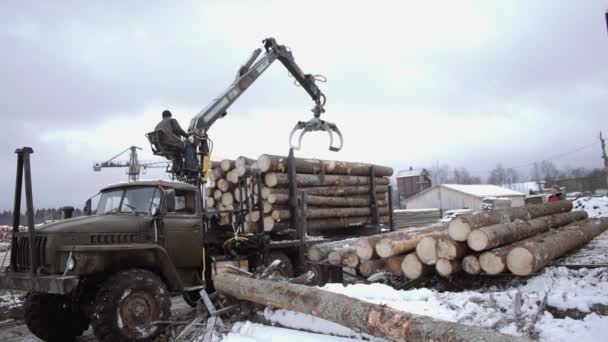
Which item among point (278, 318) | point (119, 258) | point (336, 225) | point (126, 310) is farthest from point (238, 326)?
point (336, 225)

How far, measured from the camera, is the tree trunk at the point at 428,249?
22.3 feet

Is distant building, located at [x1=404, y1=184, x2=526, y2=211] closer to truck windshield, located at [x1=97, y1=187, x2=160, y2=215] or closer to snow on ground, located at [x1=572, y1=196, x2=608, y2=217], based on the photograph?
snow on ground, located at [x1=572, y1=196, x2=608, y2=217]

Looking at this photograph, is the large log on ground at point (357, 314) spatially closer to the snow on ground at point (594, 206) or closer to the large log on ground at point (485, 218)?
the large log on ground at point (485, 218)

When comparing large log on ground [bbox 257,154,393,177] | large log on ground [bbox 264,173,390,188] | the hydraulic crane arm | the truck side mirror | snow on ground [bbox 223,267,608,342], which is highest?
the hydraulic crane arm

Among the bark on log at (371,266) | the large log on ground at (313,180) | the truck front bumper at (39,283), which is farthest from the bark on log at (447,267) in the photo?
the truck front bumper at (39,283)

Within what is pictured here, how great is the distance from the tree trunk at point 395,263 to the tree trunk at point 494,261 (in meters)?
1.34

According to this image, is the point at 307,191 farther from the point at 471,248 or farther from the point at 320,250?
the point at 471,248

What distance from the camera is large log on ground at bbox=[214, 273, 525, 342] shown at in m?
3.33

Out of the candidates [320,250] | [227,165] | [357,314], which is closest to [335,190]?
[320,250]

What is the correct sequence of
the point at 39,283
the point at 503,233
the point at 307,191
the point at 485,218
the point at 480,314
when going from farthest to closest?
the point at 307,191, the point at 485,218, the point at 503,233, the point at 39,283, the point at 480,314

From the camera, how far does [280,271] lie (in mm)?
8750

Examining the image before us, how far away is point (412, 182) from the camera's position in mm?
68875

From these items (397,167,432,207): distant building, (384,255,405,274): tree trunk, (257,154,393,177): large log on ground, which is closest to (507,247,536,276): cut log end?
(384,255,405,274): tree trunk

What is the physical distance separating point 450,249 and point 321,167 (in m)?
4.60
